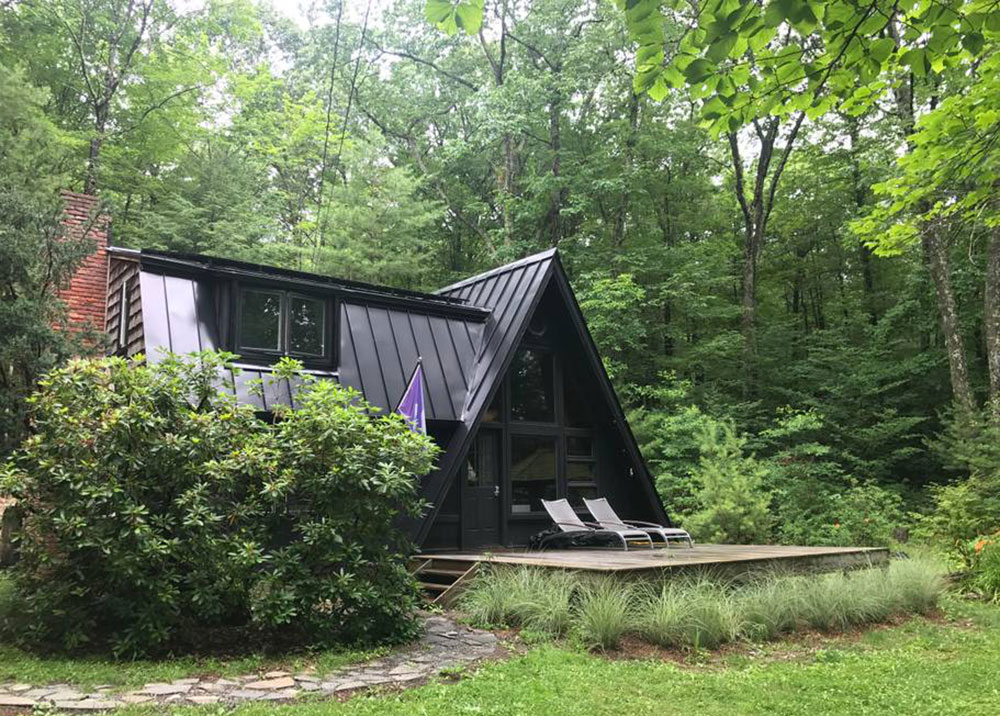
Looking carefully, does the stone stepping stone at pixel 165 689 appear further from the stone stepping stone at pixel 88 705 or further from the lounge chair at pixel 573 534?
the lounge chair at pixel 573 534

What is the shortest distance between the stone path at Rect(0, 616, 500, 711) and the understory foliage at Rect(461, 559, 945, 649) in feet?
2.92

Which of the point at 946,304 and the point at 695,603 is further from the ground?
the point at 946,304

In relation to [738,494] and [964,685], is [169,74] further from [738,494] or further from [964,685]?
[964,685]

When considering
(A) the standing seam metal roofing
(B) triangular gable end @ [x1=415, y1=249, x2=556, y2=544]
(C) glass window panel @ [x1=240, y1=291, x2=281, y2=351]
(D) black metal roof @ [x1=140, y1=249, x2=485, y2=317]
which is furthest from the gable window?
(C) glass window panel @ [x1=240, y1=291, x2=281, y2=351]

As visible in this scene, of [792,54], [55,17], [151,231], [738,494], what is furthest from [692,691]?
[55,17]

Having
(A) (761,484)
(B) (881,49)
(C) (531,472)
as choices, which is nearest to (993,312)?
(A) (761,484)

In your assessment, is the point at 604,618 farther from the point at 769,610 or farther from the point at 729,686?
the point at 769,610

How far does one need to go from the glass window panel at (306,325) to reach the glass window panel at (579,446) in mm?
4377

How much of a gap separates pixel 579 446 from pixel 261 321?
5489 mm

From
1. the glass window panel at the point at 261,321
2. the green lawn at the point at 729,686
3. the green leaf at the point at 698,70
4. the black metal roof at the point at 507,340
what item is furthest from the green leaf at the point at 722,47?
the glass window panel at the point at 261,321

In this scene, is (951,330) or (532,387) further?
(951,330)

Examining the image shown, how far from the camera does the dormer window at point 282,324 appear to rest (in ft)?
31.3

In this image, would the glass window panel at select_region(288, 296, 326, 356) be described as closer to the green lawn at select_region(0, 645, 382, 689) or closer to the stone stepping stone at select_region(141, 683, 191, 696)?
the green lawn at select_region(0, 645, 382, 689)

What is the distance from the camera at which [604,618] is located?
6.22 meters
